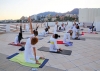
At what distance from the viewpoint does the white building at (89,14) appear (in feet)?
51.3

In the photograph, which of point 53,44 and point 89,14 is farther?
point 89,14

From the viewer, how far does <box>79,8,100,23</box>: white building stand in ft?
51.3

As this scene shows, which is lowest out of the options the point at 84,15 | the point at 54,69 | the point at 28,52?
the point at 54,69

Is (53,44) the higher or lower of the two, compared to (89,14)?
lower

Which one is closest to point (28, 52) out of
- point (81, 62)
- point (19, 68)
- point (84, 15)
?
point (19, 68)

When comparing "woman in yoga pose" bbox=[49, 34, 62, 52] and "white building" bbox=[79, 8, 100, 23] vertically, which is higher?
"white building" bbox=[79, 8, 100, 23]

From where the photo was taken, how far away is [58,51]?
13.3 ft

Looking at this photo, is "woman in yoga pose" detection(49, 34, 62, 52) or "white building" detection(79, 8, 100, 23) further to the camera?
"white building" detection(79, 8, 100, 23)

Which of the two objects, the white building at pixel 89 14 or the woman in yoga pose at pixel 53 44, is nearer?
the woman in yoga pose at pixel 53 44

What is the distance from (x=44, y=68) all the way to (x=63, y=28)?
9322 millimetres

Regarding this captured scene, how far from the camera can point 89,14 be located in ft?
52.3

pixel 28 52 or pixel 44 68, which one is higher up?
pixel 28 52

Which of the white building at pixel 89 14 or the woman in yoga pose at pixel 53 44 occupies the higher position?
the white building at pixel 89 14

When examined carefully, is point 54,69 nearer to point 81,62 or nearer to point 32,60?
point 32,60
